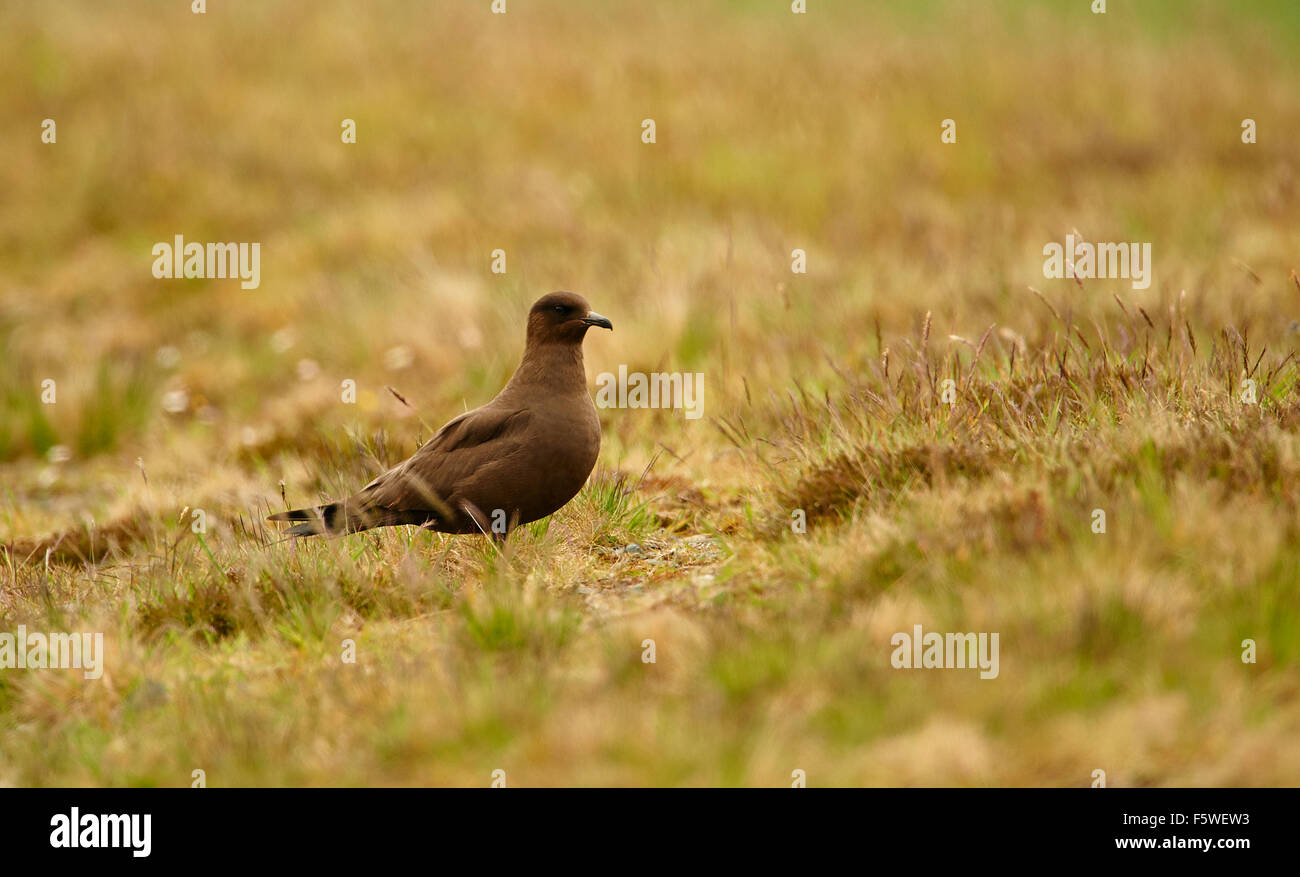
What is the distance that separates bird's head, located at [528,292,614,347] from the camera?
15.3 ft

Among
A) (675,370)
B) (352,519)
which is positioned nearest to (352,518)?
(352,519)

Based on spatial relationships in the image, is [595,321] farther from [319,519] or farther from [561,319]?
[319,519]

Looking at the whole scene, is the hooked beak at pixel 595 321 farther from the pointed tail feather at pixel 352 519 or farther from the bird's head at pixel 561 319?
the pointed tail feather at pixel 352 519

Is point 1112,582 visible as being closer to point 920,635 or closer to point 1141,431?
point 920,635

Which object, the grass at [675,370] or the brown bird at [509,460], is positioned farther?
the brown bird at [509,460]

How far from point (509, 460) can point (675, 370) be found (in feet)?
9.10

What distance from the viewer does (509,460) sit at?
430cm

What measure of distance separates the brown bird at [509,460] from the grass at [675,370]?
17 cm

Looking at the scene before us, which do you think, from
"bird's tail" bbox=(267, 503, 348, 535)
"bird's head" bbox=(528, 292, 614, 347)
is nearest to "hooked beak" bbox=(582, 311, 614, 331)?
"bird's head" bbox=(528, 292, 614, 347)

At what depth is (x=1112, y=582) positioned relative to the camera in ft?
10.5

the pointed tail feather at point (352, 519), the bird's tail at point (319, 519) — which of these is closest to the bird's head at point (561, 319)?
the pointed tail feather at point (352, 519)

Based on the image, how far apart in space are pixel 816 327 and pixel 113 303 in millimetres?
6527

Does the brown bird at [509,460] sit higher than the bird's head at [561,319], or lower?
lower

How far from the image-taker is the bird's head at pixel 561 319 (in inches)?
184
